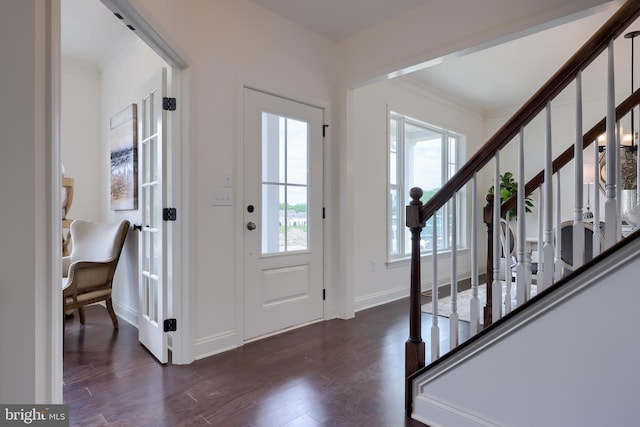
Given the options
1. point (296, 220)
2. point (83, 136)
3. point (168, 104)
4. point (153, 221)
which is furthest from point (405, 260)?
point (83, 136)

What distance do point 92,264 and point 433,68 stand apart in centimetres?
399

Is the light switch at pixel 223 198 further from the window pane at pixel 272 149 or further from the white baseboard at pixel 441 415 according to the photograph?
the white baseboard at pixel 441 415

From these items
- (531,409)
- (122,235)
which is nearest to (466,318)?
(531,409)

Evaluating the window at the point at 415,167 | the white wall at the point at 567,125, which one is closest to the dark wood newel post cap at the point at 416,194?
the window at the point at 415,167

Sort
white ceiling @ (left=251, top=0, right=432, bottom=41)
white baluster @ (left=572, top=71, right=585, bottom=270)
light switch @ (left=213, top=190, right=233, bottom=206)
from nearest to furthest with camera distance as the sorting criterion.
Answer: white baluster @ (left=572, top=71, right=585, bottom=270)
light switch @ (left=213, top=190, right=233, bottom=206)
white ceiling @ (left=251, top=0, right=432, bottom=41)

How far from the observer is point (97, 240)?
3184 millimetres

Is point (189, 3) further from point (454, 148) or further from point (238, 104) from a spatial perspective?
point (454, 148)

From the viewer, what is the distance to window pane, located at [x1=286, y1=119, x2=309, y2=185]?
2.96 m

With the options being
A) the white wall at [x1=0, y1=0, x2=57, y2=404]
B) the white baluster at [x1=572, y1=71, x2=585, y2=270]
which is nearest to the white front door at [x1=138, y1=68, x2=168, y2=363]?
the white wall at [x1=0, y1=0, x2=57, y2=404]

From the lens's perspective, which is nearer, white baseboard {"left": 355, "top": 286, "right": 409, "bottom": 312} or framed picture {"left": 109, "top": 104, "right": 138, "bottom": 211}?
framed picture {"left": 109, "top": 104, "right": 138, "bottom": 211}

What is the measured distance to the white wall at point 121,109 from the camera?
3093 millimetres

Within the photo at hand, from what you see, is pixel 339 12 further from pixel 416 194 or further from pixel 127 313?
pixel 127 313
